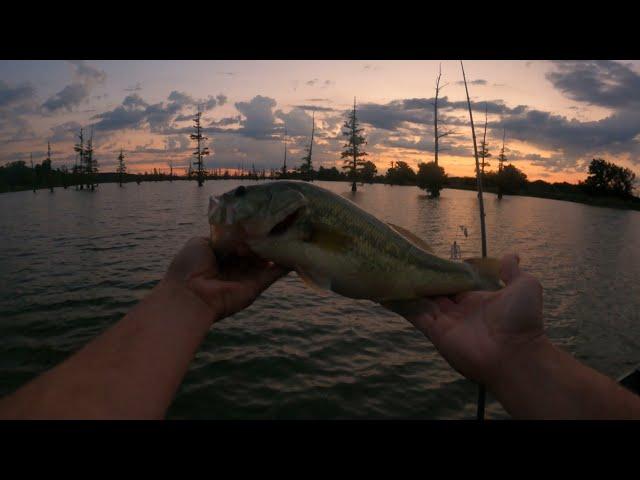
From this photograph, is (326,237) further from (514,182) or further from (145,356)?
(514,182)

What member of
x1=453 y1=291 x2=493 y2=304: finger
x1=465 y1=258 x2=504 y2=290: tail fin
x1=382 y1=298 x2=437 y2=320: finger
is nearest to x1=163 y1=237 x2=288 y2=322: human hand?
x1=382 y1=298 x2=437 y2=320: finger

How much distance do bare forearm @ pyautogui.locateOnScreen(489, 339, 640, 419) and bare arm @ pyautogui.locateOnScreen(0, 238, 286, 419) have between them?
2.34 meters

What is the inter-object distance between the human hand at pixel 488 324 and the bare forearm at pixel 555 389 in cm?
8

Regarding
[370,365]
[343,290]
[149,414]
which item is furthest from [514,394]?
[370,365]

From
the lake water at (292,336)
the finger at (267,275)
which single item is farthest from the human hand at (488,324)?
the lake water at (292,336)

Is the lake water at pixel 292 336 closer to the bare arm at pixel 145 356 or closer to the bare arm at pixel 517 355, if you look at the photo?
the bare arm at pixel 517 355

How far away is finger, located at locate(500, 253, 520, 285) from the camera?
144 inches

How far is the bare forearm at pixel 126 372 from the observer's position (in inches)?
75.6

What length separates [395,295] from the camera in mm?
3928

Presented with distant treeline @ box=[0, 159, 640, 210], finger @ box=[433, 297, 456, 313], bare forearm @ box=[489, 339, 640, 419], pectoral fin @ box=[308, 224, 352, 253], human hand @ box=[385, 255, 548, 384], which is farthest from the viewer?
distant treeline @ box=[0, 159, 640, 210]

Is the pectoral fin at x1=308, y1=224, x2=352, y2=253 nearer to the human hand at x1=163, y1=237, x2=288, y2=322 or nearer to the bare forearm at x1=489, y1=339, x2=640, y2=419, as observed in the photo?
the human hand at x1=163, y1=237, x2=288, y2=322

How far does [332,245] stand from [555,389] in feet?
6.71
